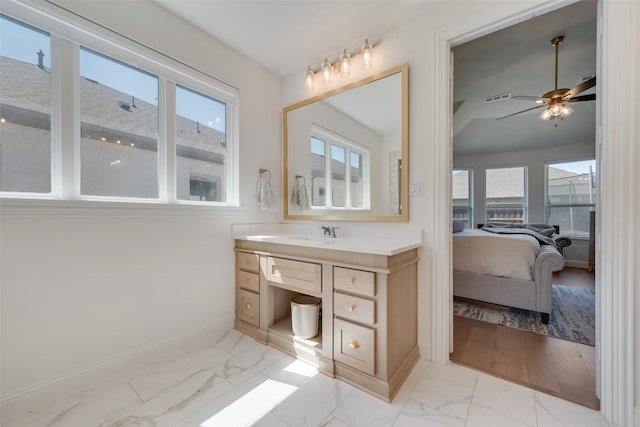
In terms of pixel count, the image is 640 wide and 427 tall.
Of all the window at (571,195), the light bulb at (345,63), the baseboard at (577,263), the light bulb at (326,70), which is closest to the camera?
the light bulb at (345,63)

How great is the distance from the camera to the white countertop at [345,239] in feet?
5.04

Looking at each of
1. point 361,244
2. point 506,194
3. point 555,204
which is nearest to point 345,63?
point 361,244

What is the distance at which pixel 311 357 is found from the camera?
1.76 m

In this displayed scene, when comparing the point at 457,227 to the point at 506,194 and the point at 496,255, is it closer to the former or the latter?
the point at 496,255

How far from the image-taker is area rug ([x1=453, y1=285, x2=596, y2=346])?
2178mm

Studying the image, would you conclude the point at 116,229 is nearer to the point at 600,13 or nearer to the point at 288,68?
the point at 288,68

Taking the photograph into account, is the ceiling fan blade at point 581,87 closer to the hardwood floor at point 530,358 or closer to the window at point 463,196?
the hardwood floor at point 530,358

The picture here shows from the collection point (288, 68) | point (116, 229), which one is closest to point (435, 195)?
point (288, 68)

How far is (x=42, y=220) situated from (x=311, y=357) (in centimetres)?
180

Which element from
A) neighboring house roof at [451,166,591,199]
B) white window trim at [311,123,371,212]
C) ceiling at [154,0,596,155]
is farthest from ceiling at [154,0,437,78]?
neighboring house roof at [451,166,591,199]

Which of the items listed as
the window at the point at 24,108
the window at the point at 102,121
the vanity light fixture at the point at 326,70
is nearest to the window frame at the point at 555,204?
the vanity light fixture at the point at 326,70

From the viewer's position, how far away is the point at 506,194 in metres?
5.79

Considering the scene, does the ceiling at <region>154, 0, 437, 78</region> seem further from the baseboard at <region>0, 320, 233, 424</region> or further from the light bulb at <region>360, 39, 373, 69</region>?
the baseboard at <region>0, 320, 233, 424</region>

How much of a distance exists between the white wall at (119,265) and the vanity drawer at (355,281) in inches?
45.4
